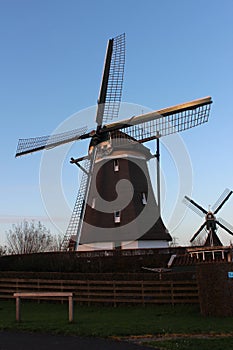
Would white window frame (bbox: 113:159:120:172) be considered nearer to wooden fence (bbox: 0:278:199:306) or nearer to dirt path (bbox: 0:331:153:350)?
wooden fence (bbox: 0:278:199:306)

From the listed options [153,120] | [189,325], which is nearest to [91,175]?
[153,120]

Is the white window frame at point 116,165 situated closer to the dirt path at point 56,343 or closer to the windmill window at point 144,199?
the windmill window at point 144,199

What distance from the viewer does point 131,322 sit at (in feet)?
35.0

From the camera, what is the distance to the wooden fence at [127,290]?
1352 centimetres

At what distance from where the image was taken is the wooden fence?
44.3 ft

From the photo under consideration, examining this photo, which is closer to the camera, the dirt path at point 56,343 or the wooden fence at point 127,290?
the dirt path at point 56,343

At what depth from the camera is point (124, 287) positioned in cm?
1449

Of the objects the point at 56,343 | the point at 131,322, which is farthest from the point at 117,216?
the point at 56,343

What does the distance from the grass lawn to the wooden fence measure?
26cm

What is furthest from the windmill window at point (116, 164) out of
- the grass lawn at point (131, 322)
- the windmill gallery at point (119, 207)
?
the grass lawn at point (131, 322)

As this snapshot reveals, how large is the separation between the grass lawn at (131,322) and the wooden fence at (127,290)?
257 mm

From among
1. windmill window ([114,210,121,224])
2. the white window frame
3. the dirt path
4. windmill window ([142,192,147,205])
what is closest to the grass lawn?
the dirt path

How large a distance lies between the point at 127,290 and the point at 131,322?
411 centimetres

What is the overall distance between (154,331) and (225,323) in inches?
84.4
